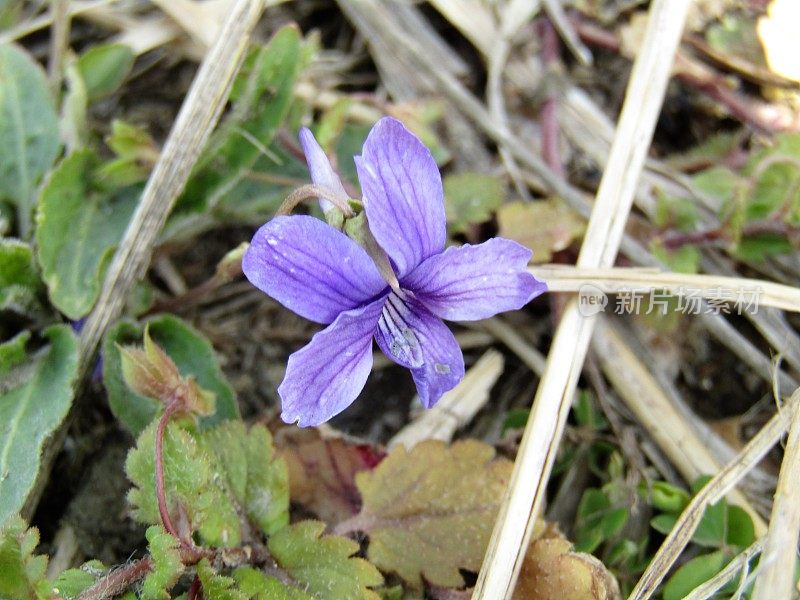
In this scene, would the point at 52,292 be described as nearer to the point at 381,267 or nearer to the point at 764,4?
the point at 381,267

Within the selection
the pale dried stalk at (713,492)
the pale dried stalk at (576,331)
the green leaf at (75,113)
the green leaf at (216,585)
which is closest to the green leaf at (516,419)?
the pale dried stalk at (576,331)

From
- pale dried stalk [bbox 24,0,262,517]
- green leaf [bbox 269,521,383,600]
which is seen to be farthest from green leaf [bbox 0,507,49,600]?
pale dried stalk [bbox 24,0,262,517]

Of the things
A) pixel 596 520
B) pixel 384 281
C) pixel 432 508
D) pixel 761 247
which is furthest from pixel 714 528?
pixel 384 281

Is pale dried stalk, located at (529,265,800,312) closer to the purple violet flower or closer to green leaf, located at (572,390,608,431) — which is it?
green leaf, located at (572,390,608,431)

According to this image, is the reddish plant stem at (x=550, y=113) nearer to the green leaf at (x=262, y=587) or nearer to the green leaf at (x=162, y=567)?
the green leaf at (x=262, y=587)

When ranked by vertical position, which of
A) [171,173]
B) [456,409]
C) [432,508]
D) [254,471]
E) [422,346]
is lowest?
[456,409]

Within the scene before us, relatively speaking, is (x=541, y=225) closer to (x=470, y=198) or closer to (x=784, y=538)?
(x=470, y=198)
